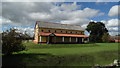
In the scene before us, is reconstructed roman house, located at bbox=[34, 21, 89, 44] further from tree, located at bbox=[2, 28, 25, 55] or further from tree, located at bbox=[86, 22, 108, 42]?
tree, located at bbox=[2, 28, 25, 55]

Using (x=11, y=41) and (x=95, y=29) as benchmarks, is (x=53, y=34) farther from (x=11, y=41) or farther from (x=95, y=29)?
(x=95, y=29)

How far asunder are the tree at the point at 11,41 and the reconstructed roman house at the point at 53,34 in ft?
62.3

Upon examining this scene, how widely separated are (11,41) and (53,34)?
21.2 metres

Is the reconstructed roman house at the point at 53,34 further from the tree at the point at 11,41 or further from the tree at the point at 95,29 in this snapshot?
the tree at the point at 11,41

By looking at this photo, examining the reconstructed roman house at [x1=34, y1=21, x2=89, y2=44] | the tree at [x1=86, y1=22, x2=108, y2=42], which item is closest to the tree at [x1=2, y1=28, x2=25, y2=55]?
the reconstructed roman house at [x1=34, y1=21, x2=89, y2=44]

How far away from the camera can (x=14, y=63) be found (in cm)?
852

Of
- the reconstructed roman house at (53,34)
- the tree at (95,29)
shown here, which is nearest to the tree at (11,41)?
the reconstructed roman house at (53,34)

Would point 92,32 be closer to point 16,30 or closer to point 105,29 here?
point 105,29

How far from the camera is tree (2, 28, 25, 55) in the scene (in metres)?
9.99

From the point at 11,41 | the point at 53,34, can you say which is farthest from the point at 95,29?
the point at 11,41

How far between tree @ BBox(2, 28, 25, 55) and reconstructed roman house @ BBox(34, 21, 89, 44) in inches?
748

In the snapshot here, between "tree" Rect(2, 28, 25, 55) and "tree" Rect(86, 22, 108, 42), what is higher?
"tree" Rect(86, 22, 108, 42)

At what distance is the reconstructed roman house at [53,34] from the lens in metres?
31.1

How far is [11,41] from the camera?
33.8 feet
